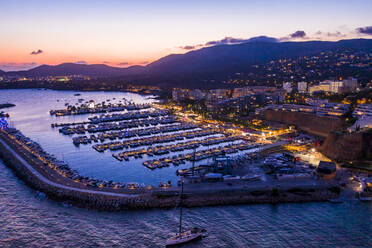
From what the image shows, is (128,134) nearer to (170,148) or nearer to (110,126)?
(110,126)

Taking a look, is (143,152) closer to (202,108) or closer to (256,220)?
(256,220)

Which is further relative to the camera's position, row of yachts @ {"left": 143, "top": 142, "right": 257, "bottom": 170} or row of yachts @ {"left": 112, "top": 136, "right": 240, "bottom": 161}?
row of yachts @ {"left": 112, "top": 136, "right": 240, "bottom": 161}

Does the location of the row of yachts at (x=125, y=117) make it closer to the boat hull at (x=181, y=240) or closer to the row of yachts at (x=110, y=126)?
the row of yachts at (x=110, y=126)

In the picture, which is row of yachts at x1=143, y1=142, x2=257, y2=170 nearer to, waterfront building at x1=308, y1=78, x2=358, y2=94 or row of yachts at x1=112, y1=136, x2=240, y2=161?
row of yachts at x1=112, y1=136, x2=240, y2=161

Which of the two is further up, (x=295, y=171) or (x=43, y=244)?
(x=295, y=171)

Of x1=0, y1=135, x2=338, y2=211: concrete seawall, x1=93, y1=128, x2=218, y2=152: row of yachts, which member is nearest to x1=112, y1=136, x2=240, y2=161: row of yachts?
x1=93, y1=128, x2=218, y2=152: row of yachts

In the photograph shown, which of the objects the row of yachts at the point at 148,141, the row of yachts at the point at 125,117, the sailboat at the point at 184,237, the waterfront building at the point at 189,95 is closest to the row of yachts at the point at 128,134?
the row of yachts at the point at 148,141

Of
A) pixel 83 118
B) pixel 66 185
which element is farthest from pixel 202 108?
pixel 66 185
